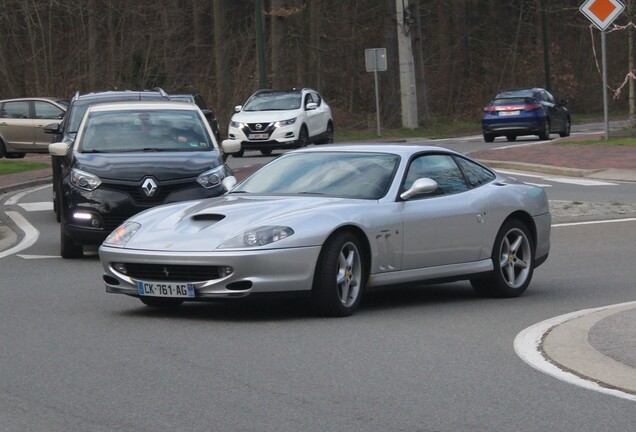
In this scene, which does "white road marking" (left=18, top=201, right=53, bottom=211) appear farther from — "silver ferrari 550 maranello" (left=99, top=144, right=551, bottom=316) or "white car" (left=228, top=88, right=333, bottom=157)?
"white car" (left=228, top=88, right=333, bottom=157)

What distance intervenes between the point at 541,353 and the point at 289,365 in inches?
63.7

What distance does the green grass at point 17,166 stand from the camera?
3034cm

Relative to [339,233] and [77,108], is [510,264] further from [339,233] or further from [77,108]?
[77,108]

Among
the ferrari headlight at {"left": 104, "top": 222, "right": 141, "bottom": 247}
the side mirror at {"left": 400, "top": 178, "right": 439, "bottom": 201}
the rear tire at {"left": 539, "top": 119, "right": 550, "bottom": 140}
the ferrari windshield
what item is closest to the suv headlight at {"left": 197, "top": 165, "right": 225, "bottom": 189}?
the ferrari windshield

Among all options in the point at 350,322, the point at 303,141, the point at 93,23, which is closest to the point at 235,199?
the point at 350,322

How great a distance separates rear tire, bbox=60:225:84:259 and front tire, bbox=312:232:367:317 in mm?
5237

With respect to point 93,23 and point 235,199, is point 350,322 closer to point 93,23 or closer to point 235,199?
point 235,199

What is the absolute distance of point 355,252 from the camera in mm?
10273

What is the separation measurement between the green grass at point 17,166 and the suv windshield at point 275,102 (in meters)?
6.51

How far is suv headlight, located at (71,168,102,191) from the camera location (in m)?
14.5

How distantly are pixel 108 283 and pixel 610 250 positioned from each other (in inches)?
257

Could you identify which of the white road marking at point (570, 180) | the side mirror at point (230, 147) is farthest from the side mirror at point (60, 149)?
the white road marking at point (570, 180)

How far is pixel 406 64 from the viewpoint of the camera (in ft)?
151

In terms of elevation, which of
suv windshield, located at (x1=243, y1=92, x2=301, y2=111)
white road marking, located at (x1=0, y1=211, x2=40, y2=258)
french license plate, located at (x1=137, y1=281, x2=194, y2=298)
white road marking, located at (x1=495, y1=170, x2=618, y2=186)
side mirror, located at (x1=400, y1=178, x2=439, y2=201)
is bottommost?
white road marking, located at (x1=495, y1=170, x2=618, y2=186)
